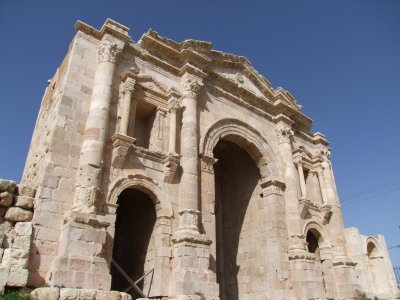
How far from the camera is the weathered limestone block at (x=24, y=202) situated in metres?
8.12

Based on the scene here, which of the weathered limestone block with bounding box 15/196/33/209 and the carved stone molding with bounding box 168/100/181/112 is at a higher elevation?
the carved stone molding with bounding box 168/100/181/112

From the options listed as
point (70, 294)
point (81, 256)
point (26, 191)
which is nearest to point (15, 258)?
point (81, 256)

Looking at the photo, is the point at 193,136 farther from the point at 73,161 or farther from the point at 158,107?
the point at 73,161

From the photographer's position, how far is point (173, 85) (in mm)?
12469

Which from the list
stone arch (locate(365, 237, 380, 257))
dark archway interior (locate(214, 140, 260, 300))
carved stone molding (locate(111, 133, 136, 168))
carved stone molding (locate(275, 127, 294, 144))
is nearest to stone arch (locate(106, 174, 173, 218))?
carved stone molding (locate(111, 133, 136, 168))

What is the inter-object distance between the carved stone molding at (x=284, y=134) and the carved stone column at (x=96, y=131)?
7840 millimetres

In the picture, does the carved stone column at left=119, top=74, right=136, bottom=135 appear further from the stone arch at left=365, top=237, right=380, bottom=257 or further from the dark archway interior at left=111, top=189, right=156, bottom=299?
the stone arch at left=365, top=237, right=380, bottom=257

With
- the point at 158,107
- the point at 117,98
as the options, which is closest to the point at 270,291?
the point at 158,107

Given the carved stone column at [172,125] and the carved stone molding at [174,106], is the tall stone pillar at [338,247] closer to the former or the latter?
the carved stone column at [172,125]

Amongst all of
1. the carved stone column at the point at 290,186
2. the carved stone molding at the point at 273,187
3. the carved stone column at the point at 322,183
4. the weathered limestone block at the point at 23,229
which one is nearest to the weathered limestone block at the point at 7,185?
the weathered limestone block at the point at 23,229

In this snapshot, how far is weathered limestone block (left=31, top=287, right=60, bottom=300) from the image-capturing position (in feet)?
21.9

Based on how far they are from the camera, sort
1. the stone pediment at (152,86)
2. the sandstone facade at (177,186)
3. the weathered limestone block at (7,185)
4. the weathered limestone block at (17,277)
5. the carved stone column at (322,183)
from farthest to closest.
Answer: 1. the carved stone column at (322,183)
2. the stone pediment at (152,86)
3. the sandstone facade at (177,186)
4. the weathered limestone block at (7,185)
5. the weathered limestone block at (17,277)

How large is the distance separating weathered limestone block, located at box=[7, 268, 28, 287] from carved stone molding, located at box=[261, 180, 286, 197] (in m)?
9.32

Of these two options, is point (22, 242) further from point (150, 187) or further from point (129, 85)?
point (129, 85)
